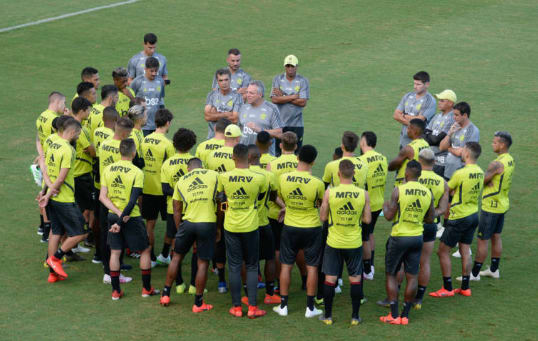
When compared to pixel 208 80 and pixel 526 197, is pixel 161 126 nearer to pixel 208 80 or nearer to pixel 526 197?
pixel 526 197

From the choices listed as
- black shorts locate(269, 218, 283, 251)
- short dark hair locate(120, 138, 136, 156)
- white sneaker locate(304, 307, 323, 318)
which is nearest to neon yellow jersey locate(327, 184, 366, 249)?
white sneaker locate(304, 307, 323, 318)

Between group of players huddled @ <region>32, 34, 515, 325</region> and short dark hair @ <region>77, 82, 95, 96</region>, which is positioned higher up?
short dark hair @ <region>77, 82, 95, 96</region>

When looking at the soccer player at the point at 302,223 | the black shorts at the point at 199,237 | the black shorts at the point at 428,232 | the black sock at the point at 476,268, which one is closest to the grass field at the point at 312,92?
the black sock at the point at 476,268

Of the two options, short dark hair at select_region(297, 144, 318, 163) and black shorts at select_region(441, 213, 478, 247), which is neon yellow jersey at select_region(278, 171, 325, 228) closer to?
short dark hair at select_region(297, 144, 318, 163)

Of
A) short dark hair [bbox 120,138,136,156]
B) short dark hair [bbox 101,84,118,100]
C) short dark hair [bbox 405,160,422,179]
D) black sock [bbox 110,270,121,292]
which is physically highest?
short dark hair [bbox 101,84,118,100]

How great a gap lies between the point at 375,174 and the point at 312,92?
10294mm

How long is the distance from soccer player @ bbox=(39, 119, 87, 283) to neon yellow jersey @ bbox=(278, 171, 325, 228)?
3113mm

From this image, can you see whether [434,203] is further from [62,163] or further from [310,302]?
[62,163]

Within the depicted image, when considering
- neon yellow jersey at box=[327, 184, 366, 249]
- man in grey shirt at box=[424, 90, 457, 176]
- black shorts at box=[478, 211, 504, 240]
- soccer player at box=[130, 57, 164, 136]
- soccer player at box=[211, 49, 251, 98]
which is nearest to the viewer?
neon yellow jersey at box=[327, 184, 366, 249]

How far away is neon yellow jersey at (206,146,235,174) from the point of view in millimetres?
9742

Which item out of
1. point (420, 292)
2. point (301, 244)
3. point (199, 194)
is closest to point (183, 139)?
point (199, 194)

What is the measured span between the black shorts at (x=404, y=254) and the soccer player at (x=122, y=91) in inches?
227

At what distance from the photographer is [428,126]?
12164 mm

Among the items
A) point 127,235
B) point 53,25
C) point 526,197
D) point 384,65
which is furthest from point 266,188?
point 53,25
